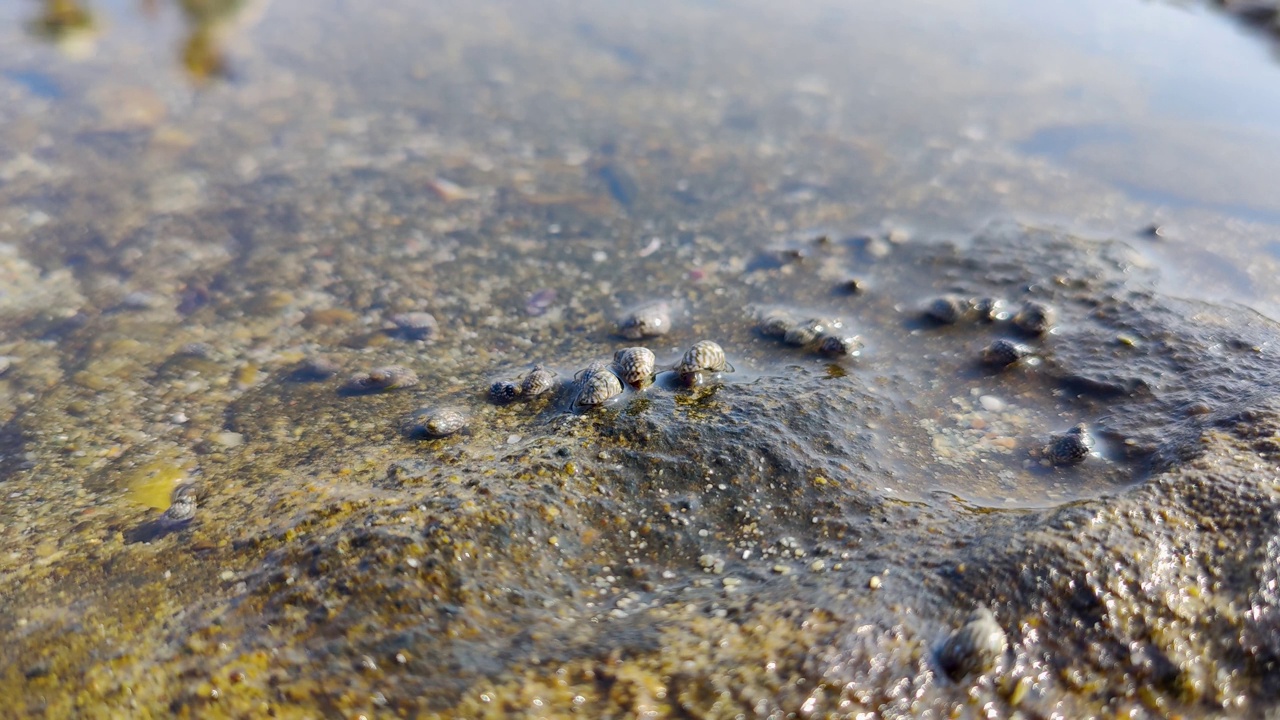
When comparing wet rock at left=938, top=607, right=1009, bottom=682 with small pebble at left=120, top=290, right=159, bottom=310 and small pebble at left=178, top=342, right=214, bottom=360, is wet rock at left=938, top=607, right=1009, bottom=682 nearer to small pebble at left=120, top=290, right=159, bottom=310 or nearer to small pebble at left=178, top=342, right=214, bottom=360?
small pebble at left=178, top=342, right=214, bottom=360

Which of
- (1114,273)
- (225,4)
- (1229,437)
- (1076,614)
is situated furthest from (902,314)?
(225,4)

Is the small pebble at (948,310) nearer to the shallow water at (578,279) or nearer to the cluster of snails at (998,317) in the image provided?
the cluster of snails at (998,317)

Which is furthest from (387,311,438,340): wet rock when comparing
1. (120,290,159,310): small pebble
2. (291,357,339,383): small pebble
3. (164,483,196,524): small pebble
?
(120,290,159,310): small pebble

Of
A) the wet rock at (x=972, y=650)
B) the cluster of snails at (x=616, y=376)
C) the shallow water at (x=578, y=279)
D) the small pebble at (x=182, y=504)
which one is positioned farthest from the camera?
the cluster of snails at (x=616, y=376)

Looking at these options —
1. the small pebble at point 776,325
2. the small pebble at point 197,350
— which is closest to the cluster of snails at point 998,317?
the small pebble at point 776,325

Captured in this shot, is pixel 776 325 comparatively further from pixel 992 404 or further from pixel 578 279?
pixel 578 279

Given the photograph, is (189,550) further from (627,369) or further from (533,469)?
(627,369)
